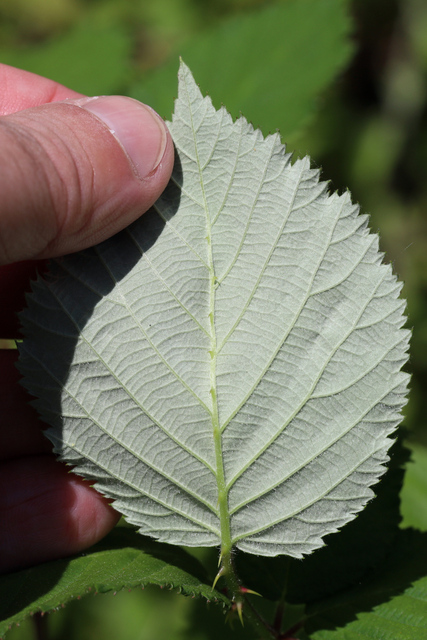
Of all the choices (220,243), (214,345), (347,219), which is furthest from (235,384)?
(347,219)

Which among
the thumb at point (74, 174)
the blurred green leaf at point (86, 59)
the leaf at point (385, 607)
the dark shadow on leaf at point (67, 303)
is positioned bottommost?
the leaf at point (385, 607)

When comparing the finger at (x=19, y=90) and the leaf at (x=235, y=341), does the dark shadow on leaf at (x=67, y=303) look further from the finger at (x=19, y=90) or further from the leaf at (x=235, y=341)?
the finger at (x=19, y=90)

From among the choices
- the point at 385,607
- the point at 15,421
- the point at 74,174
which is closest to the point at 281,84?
the point at 74,174

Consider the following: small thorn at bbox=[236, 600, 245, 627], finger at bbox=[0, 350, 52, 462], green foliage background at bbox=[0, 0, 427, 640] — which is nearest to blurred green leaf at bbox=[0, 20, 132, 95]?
green foliage background at bbox=[0, 0, 427, 640]

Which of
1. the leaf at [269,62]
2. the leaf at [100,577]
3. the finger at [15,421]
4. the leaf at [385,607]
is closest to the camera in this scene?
the leaf at [100,577]

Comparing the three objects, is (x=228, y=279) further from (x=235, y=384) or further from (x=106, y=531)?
(x=106, y=531)

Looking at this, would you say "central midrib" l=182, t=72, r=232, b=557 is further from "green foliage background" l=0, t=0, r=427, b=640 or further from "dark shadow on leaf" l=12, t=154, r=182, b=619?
"green foliage background" l=0, t=0, r=427, b=640

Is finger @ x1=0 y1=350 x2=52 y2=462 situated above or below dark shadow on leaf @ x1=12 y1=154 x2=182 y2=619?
below

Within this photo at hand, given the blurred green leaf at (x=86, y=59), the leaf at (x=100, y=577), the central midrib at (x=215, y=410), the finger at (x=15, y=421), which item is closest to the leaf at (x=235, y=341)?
the central midrib at (x=215, y=410)
